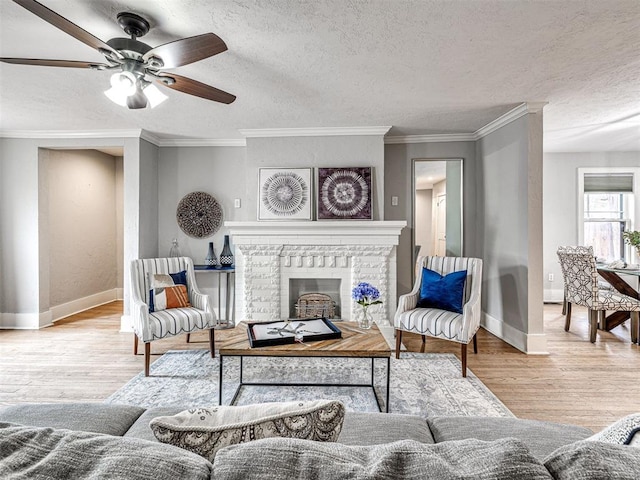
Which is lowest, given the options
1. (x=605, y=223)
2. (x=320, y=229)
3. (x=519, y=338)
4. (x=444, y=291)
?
(x=519, y=338)

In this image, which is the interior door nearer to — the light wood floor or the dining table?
the light wood floor

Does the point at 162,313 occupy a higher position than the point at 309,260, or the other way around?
the point at 309,260

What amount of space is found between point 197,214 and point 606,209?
615 cm

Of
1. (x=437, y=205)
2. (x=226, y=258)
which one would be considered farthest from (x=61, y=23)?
(x=437, y=205)

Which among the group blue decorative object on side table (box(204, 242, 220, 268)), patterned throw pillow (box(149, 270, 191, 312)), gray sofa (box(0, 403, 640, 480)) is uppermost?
blue decorative object on side table (box(204, 242, 220, 268))

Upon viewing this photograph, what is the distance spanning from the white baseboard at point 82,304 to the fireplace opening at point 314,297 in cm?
315

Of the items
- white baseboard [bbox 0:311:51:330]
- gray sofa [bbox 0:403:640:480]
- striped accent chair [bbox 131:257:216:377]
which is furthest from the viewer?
white baseboard [bbox 0:311:51:330]

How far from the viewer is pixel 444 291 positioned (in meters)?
3.22

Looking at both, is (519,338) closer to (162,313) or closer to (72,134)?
(162,313)

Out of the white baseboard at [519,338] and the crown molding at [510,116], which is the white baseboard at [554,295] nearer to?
the white baseboard at [519,338]

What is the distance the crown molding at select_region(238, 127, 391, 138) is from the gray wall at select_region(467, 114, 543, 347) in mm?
1279

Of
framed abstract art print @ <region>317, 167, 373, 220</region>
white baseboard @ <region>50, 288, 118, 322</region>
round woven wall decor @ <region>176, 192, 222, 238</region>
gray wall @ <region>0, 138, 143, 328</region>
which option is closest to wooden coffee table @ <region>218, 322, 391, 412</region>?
framed abstract art print @ <region>317, 167, 373, 220</region>

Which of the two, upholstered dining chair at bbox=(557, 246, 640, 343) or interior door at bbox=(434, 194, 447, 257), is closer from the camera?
upholstered dining chair at bbox=(557, 246, 640, 343)

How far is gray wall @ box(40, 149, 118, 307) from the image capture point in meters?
4.63
